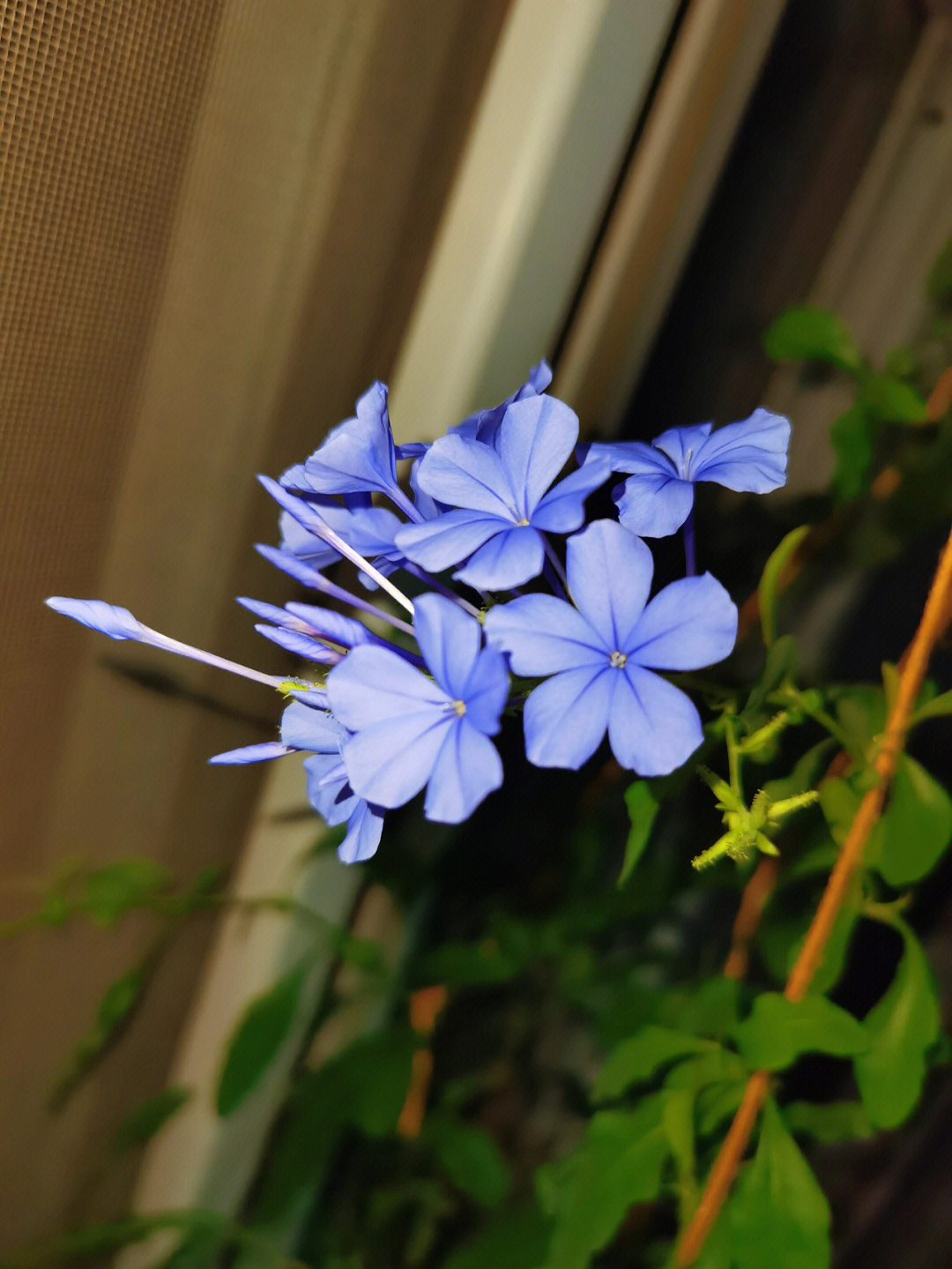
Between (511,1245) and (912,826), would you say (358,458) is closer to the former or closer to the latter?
(912,826)

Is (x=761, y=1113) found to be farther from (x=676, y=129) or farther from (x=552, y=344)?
(x=676, y=129)

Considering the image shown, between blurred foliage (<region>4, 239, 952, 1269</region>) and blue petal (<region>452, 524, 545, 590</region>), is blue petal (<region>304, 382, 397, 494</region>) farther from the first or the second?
blurred foliage (<region>4, 239, 952, 1269</region>)

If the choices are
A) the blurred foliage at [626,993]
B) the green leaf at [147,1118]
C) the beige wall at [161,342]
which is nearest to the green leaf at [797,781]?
the blurred foliage at [626,993]

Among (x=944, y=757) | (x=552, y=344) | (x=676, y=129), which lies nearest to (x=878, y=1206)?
(x=944, y=757)

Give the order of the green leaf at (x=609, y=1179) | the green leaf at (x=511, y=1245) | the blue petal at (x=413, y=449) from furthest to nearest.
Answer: the green leaf at (x=511, y=1245) < the green leaf at (x=609, y=1179) < the blue petal at (x=413, y=449)

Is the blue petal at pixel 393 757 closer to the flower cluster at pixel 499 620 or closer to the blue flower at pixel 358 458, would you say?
the flower cluster at pixel 499 620

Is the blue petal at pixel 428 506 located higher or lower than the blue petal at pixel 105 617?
higher
